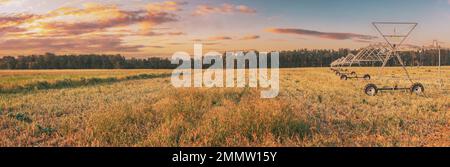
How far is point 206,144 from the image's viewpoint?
802 centimetres

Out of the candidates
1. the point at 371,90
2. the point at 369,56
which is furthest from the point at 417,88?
the point at 369,56

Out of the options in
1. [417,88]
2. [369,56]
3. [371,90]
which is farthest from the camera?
[369,56]

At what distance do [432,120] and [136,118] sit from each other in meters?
8.02

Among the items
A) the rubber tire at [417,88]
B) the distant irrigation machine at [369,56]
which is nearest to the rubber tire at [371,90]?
the rubber tire at [417,88]

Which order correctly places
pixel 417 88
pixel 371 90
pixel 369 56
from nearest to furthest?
pixel 371 90 < pixel 417 88 < pixel 369 56

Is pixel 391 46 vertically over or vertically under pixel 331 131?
over

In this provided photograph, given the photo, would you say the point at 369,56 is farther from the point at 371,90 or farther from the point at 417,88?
the point at 371,90

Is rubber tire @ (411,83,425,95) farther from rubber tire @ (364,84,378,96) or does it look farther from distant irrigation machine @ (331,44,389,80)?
distant irrigation machine @ (331,44,389,80)

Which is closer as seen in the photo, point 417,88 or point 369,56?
point 417,88

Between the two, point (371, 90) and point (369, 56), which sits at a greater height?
point (369, 56)
